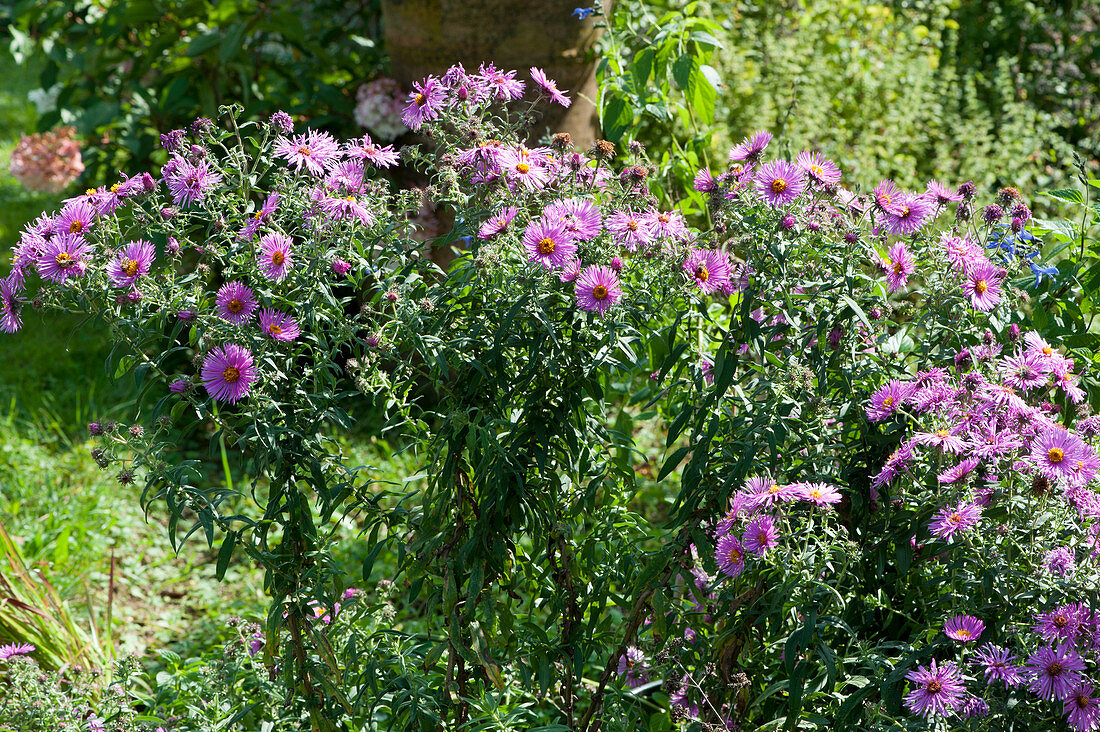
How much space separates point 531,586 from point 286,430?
0.62 metres

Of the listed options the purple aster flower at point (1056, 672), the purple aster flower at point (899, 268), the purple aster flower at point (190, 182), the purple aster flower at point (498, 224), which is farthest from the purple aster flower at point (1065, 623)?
the purple aster flower at point (190, 182)

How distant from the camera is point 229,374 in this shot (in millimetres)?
1510

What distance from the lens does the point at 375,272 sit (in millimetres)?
1619

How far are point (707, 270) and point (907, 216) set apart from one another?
38 centimetres

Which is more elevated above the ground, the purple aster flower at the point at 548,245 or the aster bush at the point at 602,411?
the purple aster flower at the point at 548,245

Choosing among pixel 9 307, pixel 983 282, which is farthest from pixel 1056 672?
pixel 9 307

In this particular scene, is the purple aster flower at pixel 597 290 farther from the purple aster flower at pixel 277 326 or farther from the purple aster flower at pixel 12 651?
the purple aster flower at pixel 12 651

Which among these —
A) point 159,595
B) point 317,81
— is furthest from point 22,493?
point 317,81

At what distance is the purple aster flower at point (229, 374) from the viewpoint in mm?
1504

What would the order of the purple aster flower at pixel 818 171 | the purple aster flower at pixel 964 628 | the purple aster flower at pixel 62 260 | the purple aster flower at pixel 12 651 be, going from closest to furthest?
1. the purple aster flower at pixel 964 628
2. the purple aster flower at pixel 62 260
3. the purple aster flower at pixel 818 171
4. the purple aster flower at pixel 12 651

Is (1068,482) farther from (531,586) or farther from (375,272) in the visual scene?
(375,272)

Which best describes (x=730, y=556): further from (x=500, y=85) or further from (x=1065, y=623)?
(x=500, y=85)

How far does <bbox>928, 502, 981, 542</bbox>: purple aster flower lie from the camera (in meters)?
1.42

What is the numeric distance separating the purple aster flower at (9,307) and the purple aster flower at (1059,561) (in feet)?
5.36
